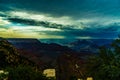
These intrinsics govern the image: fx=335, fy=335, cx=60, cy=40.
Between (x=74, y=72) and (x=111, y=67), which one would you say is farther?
(x=74, y=72)

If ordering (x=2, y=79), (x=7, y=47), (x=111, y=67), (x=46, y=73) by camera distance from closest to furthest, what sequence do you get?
(x=111, y=67), (x=2, y=79), (x=46, y=73), (x=7, y=47)

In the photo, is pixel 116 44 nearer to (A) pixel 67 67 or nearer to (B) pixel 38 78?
(A) pixel 67 67

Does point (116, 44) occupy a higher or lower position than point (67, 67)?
higher

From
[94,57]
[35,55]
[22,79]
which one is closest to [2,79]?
[22,79]

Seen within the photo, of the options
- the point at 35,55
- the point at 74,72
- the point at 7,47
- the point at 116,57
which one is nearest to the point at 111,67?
the point at 116,57

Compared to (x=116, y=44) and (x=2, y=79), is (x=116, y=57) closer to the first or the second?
(x=116, y=44)

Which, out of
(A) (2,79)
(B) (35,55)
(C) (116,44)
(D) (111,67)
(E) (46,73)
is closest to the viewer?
(D) (111,67)
